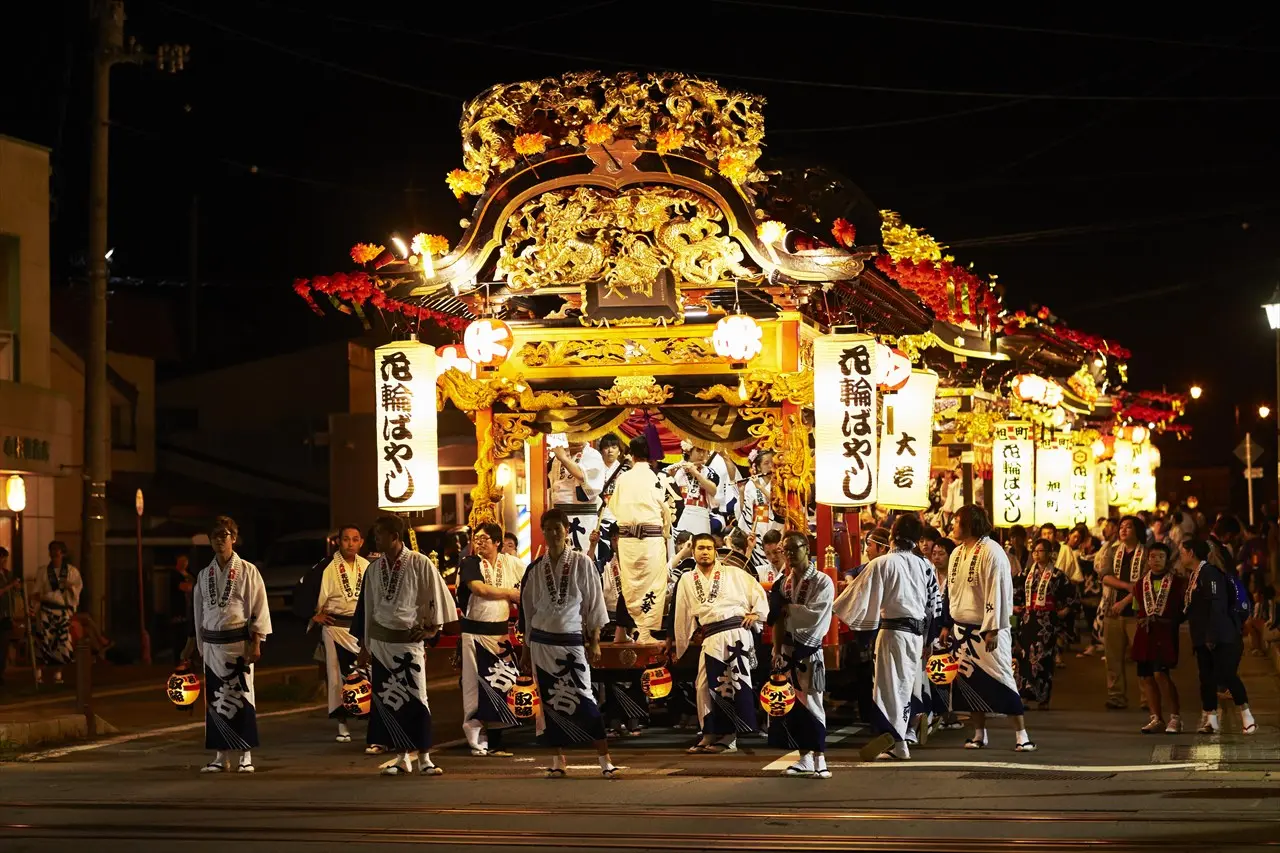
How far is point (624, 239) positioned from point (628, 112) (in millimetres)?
1277

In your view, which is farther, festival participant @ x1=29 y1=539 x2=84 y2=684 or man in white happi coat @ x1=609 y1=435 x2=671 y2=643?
festival participant @ x1=29 y1=539 x2=84 y2=684

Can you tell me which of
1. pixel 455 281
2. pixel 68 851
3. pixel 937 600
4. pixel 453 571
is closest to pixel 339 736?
pixel 453 571

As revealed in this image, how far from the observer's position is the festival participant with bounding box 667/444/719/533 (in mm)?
17828

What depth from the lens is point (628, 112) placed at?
51.1 feet

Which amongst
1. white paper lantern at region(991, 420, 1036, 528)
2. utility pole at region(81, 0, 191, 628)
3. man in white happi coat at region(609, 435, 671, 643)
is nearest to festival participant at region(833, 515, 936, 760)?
man in white happi coat at region(609, 435, 671, 643)

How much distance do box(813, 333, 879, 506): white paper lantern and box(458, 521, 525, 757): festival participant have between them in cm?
307

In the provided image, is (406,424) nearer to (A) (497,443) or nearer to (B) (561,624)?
(A) (497,443)

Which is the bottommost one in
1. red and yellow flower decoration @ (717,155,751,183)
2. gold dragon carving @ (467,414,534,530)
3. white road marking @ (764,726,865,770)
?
white road marking @ (764,726,865,770)

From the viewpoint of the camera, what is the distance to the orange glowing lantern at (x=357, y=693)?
14.0m

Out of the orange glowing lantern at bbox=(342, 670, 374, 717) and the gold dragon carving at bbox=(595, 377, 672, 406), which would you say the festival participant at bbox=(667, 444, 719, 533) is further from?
the orange glowing lantern at bbox=(342, 670, 374, 717)

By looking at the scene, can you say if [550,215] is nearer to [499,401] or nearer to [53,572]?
[499,401]

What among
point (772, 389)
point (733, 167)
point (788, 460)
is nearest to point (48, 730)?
point (788, 460)

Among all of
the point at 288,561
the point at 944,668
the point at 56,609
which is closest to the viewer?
the point at 944,668

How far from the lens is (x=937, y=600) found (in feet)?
47.5
